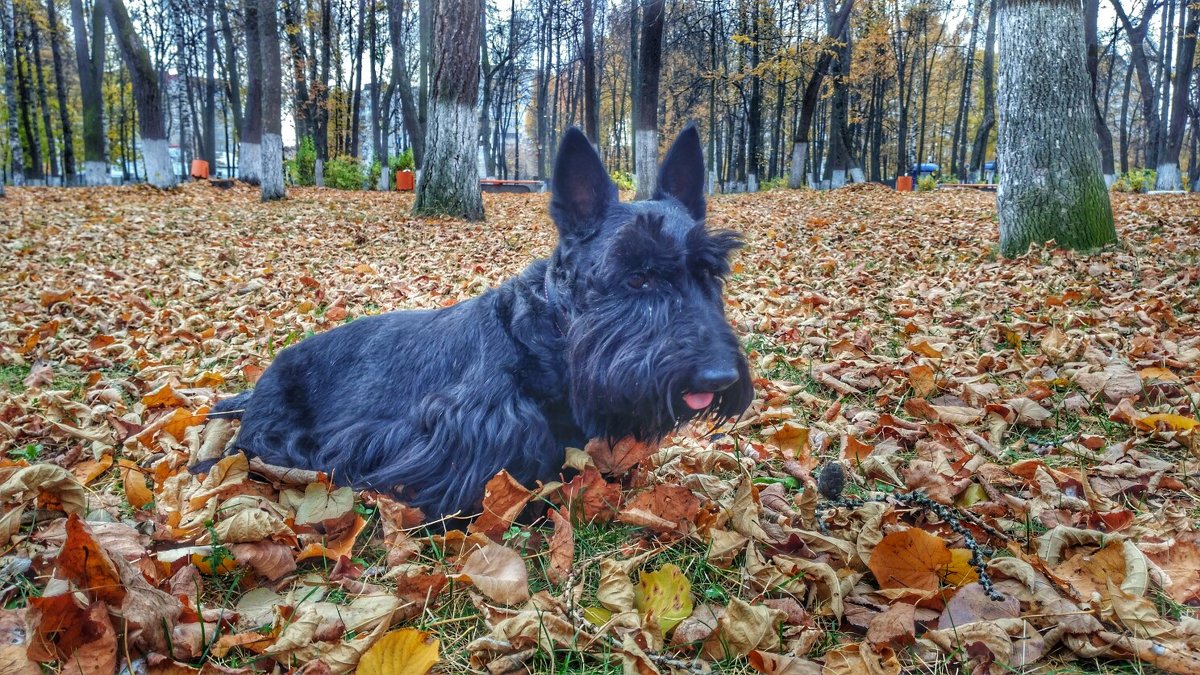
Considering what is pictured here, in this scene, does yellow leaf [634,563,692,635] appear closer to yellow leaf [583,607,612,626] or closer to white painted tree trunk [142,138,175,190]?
yellow leaf [583,607,612,626]

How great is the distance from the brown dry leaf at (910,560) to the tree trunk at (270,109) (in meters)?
19.0

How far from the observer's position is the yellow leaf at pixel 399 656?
5.64 feet

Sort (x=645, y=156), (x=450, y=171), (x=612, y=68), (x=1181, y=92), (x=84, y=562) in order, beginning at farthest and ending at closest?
(x=612, y=68), (x=1181, y=92), (x=645, y=156), (x=450, y=171), (x=84, y=562)

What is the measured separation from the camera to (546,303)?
2.86 m

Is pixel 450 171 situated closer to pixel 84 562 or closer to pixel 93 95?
pixel 84 562

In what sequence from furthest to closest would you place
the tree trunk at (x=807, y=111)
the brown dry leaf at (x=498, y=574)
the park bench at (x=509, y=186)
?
the park bench at (x=509, y=186), the tree trunk at (x=807, y=111), the brown dry leaf at (x=498, y=574)

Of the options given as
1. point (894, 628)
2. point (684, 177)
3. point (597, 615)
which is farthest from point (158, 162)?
point (894, 628)

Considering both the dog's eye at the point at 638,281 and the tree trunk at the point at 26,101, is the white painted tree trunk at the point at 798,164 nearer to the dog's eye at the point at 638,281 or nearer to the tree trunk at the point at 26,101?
the dog's eye at the point at 638,281

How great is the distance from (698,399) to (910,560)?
0.85 meters

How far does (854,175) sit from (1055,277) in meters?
24.1

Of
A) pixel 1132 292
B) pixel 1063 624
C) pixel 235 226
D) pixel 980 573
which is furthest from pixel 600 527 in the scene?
pixel 235 226

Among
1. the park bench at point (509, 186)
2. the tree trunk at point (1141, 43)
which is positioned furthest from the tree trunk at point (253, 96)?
the tree trunk at point (1141, 43)

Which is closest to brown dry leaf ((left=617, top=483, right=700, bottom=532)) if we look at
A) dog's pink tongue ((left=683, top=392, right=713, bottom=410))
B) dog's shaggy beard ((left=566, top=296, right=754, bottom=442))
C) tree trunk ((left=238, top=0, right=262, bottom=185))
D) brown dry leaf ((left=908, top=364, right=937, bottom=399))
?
dog's shaggy beard ((left=566, top=296, right=754, bottom=442))

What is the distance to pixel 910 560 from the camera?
2.19 m
